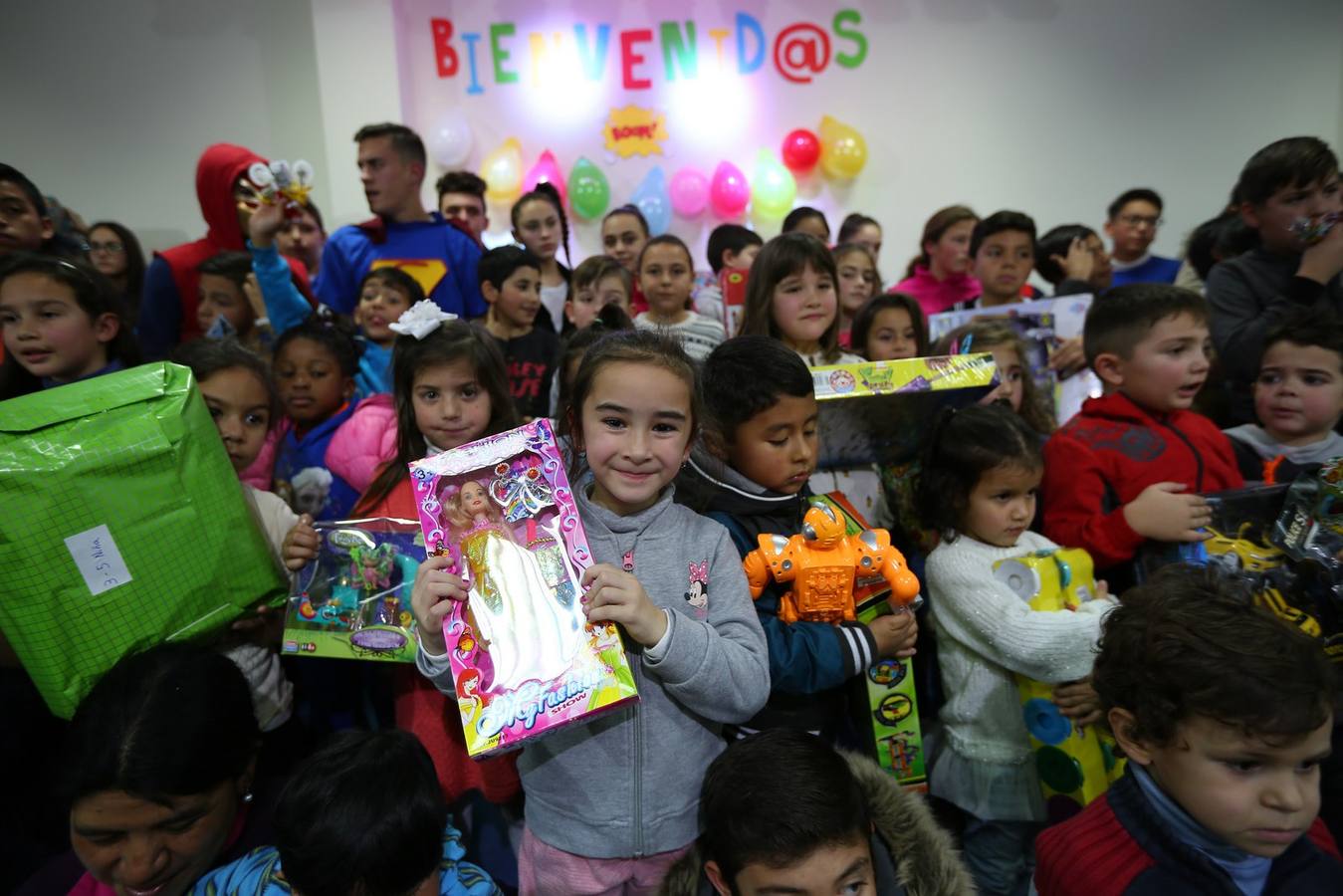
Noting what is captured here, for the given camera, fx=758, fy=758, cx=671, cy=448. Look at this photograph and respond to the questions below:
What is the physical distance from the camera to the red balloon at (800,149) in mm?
6598

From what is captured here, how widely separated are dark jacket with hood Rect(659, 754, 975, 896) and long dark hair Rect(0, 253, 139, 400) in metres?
2.01

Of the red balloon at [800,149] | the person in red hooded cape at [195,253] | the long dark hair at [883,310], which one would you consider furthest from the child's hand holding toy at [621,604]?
the red balloon at [800,149]

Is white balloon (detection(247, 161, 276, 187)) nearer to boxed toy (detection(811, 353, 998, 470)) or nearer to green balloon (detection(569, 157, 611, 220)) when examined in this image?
boxed toy (detection(811, 353, 998, 470))

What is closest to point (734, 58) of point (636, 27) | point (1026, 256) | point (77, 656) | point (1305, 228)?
point (636, 27)

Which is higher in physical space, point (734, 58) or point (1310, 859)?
point (734, 58)

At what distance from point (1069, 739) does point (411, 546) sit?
5.29 ft

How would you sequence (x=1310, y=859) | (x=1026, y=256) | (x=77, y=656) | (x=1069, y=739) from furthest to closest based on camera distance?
(x=1026, y=256)
(x=1069, y=739)
(x=77, y=656)
(x=1310, y=859)

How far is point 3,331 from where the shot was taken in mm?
1906

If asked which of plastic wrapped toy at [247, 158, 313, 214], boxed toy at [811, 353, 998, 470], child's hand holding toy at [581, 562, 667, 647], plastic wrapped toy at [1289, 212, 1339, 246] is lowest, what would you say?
child's hand holding toy at [581, 562, 667, 647]

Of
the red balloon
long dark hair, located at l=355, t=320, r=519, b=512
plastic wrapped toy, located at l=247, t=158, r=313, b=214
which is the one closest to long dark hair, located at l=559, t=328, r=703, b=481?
long dark hair, located at l=355, t=320, r=519, b=512

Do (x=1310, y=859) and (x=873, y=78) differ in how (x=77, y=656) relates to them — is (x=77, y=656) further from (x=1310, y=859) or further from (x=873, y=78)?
(x=873, y=78)

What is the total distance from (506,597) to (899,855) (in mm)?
847

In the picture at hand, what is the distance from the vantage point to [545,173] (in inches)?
253

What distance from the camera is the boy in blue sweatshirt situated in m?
1.69
